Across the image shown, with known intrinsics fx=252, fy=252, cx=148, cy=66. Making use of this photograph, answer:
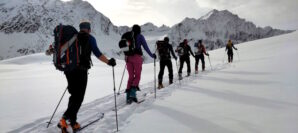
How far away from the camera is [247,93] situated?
7.15 meters

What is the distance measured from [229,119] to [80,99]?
10.0 ft

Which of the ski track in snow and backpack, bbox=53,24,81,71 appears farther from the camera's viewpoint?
the ski track in snow

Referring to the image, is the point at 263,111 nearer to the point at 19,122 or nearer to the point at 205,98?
the point at 205,98

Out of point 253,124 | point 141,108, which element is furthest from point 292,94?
point 141,108

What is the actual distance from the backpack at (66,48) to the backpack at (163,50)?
262 inches

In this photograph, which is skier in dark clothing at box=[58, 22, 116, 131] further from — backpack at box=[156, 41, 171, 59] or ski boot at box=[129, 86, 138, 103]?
backpack at box=[156, 41, 171, 59]

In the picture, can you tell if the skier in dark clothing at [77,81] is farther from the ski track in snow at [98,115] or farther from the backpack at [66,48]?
the ski track in snow at [98,115]

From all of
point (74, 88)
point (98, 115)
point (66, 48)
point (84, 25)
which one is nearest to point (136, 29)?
point (84, 25)

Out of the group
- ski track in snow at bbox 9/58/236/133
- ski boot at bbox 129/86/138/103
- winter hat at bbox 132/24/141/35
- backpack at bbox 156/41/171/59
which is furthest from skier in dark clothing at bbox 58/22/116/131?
backpack at bbox 156/41/171/59

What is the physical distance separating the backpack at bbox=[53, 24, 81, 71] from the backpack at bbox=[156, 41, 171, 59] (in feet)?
21.8

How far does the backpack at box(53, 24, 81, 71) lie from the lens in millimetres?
5055

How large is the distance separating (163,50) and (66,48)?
6.89m

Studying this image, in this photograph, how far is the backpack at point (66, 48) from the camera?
16.6 ft

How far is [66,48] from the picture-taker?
508 cm
